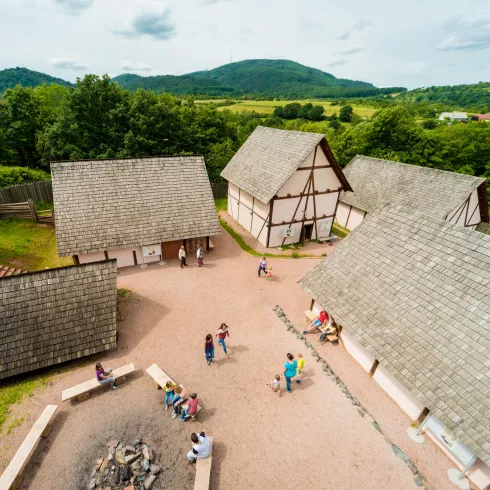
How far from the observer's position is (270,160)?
22.6 meters

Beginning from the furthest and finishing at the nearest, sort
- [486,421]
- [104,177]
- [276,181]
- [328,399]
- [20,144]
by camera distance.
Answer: [20,144] → [276,181] → [104,177] → [328,399] → [486,421]

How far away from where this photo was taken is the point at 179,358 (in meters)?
12.5

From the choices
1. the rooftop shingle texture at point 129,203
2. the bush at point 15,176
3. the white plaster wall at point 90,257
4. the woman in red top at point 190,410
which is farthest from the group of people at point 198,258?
the bush at point 15,176

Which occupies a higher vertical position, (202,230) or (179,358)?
(202,230)

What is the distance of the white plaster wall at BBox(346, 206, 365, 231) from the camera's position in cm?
2600

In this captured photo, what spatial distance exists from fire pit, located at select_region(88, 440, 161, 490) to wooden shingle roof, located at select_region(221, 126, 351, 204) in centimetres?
1541

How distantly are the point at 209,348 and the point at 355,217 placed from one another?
66.3ft

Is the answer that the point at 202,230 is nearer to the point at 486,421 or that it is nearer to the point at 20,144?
the point at 486,421

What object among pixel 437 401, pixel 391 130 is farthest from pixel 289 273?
pixel 391 130

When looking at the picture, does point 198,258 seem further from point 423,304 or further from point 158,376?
point 423,304

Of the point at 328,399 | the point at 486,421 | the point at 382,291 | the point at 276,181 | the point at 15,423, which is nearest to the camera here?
the point at 486,421

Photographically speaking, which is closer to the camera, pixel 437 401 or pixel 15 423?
pixel 437 401

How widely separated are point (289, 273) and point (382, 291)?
7.77 metres

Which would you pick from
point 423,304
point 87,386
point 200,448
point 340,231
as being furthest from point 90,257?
point 340,231
